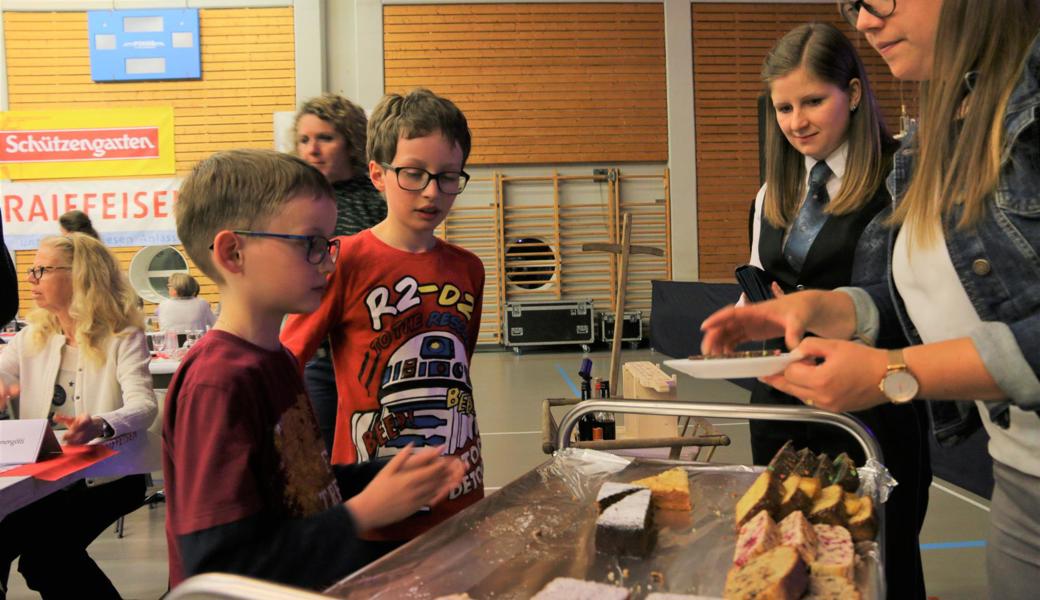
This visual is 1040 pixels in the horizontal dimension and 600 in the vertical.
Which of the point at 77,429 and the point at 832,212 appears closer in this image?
the point at 832,212

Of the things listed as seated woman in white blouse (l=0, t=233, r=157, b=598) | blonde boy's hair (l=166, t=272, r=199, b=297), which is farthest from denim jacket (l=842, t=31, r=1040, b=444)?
blonde boy's hair (l=166, t=272, r=199, b=297)

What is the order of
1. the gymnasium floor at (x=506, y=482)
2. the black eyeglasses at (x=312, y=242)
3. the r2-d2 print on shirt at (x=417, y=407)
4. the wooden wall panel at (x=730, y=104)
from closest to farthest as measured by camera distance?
1. the black eyeglasses at (x=312, y=242)
2. the r2-d2 print on shirt at (x=417, y=407)
3. the gymnasium floor at (x=506, y=482)
4. the wooden wall panel at (x=730, y=104)

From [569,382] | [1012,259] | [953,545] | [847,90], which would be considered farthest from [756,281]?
[569,382]

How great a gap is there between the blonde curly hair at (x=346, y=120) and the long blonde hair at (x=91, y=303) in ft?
3.12

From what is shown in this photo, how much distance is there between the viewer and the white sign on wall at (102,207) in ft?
32.2

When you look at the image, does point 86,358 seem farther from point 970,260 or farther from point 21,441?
point 970,260

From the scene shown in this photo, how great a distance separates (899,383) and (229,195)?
0.98m

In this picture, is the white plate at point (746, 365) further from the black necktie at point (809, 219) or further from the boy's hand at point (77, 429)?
the boy's hand at point (77, 429)

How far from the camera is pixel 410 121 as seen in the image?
1.64 meters

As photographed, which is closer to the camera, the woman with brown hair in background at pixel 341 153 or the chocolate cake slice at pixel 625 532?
the chocolate cake slice at pixel 625 532

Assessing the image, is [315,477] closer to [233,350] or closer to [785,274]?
[233,350]

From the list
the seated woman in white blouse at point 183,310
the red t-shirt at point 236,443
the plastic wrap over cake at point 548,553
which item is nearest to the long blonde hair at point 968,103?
the plastic wrap over cake at point 548,553

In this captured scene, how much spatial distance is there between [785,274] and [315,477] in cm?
134

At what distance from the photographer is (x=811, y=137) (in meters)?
1.91
